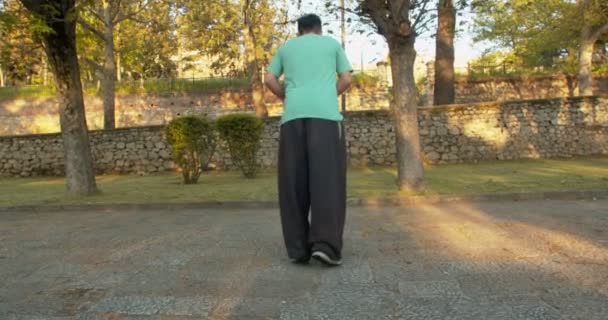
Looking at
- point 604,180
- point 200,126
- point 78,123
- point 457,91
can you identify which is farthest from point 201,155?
point 457,91

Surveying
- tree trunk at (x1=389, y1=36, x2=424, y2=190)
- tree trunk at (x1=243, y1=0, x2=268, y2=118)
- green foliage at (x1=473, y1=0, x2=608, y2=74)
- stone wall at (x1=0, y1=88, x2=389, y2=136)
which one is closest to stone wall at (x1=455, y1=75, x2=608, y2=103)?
green foliage at (x1=473, y1=0, x2=608, y2=74)

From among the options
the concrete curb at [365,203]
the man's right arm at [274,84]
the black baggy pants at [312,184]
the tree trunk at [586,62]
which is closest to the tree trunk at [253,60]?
the concrete curb at [365,203]

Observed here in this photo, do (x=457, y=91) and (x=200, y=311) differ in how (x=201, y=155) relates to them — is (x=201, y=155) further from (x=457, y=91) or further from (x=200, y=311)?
(x=457, y=91)

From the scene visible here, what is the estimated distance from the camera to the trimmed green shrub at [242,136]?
1431cm

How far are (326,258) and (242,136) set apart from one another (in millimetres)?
10835

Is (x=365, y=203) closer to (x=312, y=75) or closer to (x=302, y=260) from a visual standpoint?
(x=302, y=260)

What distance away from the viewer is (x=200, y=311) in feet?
9.53

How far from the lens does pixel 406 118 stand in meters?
9.36

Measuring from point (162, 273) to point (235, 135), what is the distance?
10.7 metres

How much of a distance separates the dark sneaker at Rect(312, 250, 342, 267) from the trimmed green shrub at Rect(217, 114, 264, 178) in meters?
10.7

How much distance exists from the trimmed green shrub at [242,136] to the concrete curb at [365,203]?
6.00m

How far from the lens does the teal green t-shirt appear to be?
150 inches

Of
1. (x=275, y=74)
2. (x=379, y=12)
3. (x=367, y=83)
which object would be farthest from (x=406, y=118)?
(x=367, y=83)

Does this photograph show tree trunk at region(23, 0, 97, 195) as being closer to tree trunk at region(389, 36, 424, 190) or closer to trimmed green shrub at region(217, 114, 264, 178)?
trimmed green shrub at region(217, 114, 264, 178)
